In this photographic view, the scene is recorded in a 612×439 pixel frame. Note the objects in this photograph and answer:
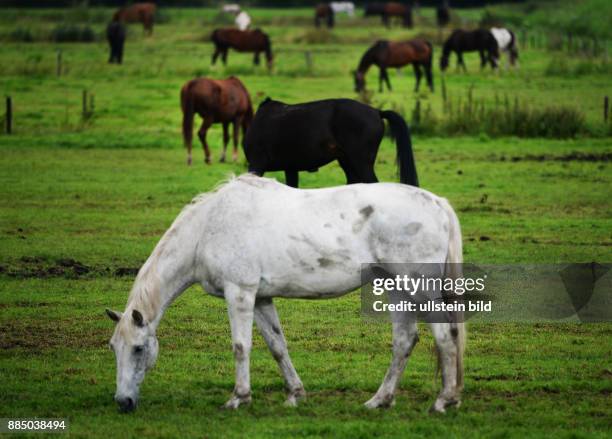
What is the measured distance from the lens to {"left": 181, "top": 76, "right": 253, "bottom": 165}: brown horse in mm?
22500

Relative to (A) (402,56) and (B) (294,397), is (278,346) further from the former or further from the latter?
(A) (402,56)

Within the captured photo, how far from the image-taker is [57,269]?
13047mm

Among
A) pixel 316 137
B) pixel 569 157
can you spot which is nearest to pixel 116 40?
pixel 569 157

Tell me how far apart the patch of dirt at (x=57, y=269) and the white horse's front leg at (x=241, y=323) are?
206 inches

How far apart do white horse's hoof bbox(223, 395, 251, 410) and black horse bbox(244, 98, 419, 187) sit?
612 centimetres

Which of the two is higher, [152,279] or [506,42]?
[152,279]

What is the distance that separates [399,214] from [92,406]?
8.37 ft

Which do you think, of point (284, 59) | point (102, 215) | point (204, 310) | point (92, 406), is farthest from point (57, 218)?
point (284, 59)

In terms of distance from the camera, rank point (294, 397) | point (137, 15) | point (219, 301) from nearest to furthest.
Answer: point (294, 397) < point (219, 301) < point (137, 15)

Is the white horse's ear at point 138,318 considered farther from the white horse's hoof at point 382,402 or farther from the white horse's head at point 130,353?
the white horse's hoof at point 382,402

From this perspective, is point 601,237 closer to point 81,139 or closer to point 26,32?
point 81,139

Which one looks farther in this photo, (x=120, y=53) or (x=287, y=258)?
(x=120, y=53)

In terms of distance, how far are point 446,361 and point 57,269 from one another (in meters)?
6.64

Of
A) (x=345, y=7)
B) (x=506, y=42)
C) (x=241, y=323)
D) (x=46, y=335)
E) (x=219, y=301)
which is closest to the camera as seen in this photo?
(x=241, y=323)
